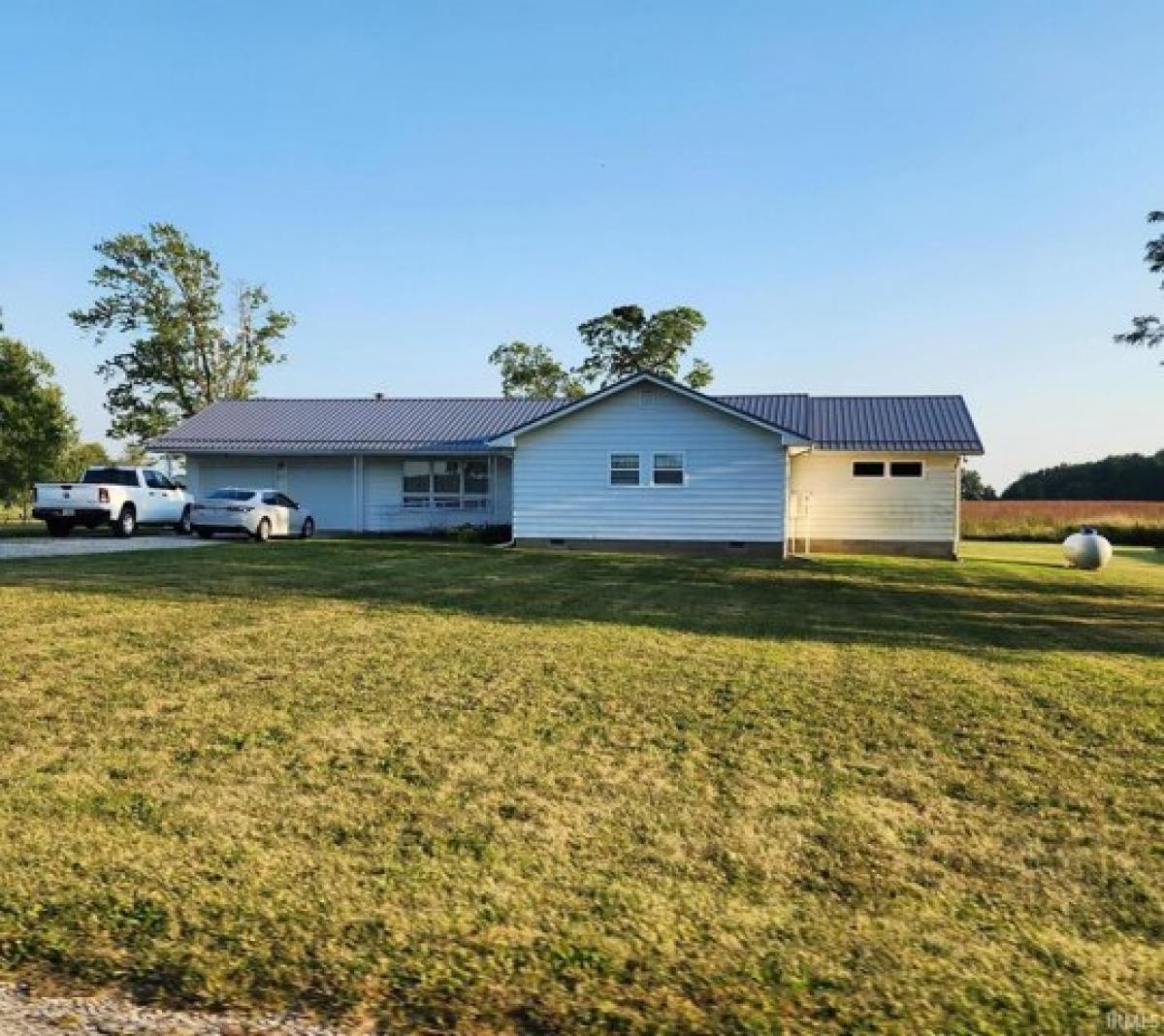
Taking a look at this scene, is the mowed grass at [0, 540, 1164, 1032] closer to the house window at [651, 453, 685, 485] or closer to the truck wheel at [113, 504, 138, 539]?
the house window at [651, 453, 685, 485]

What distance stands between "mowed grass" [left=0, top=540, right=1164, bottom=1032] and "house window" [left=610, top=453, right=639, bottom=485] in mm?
12940

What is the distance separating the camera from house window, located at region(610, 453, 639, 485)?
21562 mm

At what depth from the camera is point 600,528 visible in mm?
21766

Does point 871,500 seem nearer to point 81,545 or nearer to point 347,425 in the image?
point 347,425

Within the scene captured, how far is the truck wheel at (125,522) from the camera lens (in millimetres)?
21953

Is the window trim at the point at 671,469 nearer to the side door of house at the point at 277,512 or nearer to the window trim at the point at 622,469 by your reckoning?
the window trim at the point at 622,469

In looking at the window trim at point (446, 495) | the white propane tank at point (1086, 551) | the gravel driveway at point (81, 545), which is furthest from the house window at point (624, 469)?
the white propane tank at point (1086, 551)

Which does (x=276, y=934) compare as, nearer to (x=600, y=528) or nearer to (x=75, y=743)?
(x=75, y=743)

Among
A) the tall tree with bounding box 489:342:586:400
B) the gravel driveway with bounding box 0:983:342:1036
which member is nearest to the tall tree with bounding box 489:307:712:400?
the tall tree with bounding box 489:342:586:400

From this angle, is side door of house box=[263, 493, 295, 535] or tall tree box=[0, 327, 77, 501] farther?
tall tree box=[0, 327, 77, 501]

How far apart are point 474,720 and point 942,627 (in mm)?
6581

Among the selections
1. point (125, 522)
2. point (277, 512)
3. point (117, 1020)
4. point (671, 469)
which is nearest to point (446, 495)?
point (277, 512)

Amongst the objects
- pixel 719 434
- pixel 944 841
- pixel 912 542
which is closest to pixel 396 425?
pixel 719 434

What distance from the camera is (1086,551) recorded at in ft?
70.6
